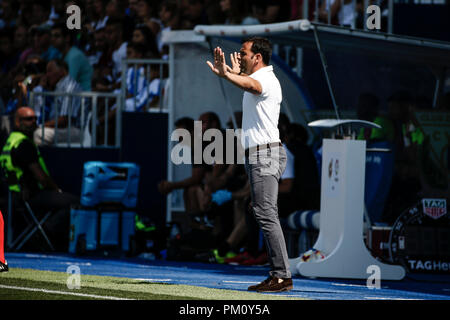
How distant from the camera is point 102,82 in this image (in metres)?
17.7

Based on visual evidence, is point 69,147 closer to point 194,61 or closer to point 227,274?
point 194,61

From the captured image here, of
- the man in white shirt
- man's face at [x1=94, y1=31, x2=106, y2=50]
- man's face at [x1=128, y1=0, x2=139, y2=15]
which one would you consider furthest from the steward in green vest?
the man in white shirt

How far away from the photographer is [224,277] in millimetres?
10953

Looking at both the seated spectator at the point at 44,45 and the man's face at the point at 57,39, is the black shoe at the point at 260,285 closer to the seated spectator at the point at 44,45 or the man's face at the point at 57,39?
the man's face at the point at 57,39

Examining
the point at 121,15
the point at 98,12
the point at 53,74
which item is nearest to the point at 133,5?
the point at 121,15

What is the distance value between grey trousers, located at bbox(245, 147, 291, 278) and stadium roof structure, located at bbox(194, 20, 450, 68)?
3449mm

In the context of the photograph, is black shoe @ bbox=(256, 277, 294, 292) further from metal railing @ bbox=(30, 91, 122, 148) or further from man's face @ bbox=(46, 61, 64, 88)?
man's face @ bbox=(46, 61, 64, 88)

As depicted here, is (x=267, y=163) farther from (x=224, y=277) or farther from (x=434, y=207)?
(x=434, y=207)

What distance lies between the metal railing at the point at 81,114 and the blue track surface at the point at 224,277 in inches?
92.8

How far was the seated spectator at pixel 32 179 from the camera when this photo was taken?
575 inches

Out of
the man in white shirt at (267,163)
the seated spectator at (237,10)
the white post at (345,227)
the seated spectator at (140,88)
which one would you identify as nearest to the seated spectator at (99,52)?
the seated spectator at (140,88)

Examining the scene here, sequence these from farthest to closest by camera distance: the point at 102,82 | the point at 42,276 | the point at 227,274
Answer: the point at 102,82 < the point at 227,274 < the point at 42,276

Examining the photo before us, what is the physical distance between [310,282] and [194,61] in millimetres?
5667
